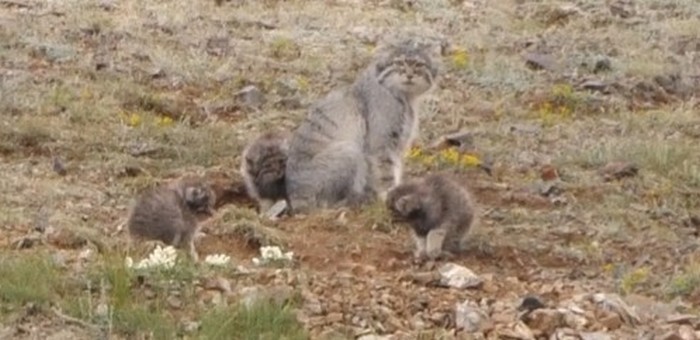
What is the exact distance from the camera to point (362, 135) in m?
12.7

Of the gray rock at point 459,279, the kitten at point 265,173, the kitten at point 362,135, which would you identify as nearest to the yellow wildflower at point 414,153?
the kitten at point 362,135

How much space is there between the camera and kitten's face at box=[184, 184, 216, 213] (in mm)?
10242

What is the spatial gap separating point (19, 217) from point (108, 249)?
1.66 metres

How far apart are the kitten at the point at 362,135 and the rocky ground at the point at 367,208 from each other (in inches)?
18.7

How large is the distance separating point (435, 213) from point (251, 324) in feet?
10.4

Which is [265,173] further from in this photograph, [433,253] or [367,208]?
[433,253]

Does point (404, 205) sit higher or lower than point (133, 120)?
higher

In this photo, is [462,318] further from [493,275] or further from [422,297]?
[493,275]

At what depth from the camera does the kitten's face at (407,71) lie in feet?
41.7

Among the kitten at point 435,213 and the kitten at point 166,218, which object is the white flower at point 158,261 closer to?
the kitten at point 166,218

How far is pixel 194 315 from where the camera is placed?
7.41 metres

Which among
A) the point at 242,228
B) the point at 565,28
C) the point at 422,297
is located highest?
the point at 422,297

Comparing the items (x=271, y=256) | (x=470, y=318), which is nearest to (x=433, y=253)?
(x=271, y=256)

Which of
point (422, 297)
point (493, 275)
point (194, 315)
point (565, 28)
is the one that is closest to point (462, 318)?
point (422, 297)
